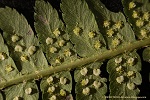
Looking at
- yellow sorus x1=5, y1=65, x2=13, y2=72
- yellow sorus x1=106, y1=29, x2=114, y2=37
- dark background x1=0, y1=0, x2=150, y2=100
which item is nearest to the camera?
yellow sorus x1=5, y1=65, x2=13, y2=72

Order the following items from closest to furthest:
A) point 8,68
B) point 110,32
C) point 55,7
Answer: point 8,68 < point 110,32 < point 55,7

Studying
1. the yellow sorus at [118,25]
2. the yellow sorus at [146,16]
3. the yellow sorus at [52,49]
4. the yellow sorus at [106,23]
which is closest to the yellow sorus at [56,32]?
the yellow sorus at [52,49]

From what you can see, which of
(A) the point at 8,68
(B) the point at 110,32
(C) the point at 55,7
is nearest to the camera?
(A) the point at 8,68

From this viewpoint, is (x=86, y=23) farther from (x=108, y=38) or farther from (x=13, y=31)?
(x=13, y=31)

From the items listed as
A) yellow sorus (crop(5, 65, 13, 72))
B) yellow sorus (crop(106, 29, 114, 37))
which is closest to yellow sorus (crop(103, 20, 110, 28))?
yellow sorus (crop(106, 29, 114, 37))

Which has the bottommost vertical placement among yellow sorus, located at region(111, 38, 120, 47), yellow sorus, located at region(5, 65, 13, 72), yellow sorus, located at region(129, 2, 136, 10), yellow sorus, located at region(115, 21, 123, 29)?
yellow sorus, located at region(111, 38, 120, 47)

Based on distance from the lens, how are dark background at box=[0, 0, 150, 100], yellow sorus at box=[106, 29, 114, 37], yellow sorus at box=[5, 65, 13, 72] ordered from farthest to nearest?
dark background at box=[0, 0, 150, 100] → yellow sorus at box=[106, 29, 114, 37] → yellow sorus at box=[5, 65, 13, 72]

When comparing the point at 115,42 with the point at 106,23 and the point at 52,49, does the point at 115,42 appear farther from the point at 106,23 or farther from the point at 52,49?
the point at 52,49

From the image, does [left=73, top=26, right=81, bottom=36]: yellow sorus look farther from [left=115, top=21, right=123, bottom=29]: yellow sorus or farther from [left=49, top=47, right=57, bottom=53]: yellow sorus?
[left=115, top=21, right=123, bottom=29]: yellow sorus

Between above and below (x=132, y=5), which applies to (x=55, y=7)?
above

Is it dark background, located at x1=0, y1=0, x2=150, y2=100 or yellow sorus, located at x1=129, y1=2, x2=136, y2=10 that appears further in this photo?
dark background, located at x1=0, y1=0, x2=150, y2=100

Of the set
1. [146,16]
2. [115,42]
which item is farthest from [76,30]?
[146,16]
